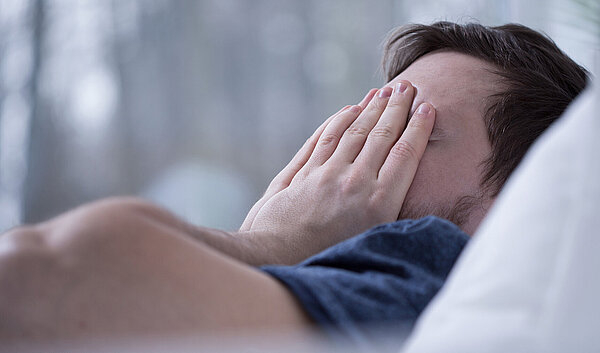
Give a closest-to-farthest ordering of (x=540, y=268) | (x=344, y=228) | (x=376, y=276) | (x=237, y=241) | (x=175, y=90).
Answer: (x=540, y=268) → (x=376, y=276) → (x=237, y=241) → (x=344, y=228) → (x=175, y=90)

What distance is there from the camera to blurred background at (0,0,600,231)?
2.56m

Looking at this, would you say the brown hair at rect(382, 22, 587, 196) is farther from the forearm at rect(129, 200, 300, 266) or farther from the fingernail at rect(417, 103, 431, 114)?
the forearm at rect(129, 200, 300, 266)

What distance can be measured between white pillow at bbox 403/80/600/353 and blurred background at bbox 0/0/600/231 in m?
2.18

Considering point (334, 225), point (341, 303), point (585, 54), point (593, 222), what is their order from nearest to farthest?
point (593, 222), point (341, 303), point (334, 225), point (585, 54)

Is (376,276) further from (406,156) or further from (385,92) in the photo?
(385,92)

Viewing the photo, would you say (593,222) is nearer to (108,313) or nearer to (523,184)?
(523,184)

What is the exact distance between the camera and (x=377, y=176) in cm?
98

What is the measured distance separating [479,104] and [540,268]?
0.66 meters

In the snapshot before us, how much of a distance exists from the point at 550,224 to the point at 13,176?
8.27 feet

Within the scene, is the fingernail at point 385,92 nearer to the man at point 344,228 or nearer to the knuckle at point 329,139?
the man at point 344,228

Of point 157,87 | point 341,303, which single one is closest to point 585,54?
point 341,303

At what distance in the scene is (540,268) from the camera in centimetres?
38

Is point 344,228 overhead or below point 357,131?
below

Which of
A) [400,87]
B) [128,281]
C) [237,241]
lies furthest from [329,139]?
[128,281]
